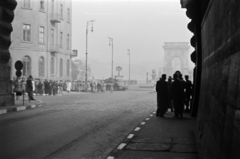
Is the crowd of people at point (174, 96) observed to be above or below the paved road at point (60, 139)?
above

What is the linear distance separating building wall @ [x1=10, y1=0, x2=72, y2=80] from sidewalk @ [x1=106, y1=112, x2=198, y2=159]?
110 ft

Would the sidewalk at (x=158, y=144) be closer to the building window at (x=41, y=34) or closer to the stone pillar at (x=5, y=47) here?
the stone pillar at (x=5, y=47)

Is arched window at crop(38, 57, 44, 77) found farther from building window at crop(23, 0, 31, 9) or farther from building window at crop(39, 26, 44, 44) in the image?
building window at crop(23, 0, 31, 9)

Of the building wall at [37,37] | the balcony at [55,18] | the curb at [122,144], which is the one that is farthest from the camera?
the balcony at [55,18]

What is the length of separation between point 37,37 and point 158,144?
38.4m

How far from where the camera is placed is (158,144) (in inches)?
293

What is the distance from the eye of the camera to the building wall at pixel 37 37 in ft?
136

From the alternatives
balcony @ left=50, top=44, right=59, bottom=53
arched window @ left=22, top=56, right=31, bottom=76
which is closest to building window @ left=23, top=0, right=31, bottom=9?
balcony @ left=50, top=44, right=59, bottom=53

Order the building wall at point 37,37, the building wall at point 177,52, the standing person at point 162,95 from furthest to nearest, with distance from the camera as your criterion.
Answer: the building wall at point 177,52, the building wall at point 37,37, the standing person at point 162,95

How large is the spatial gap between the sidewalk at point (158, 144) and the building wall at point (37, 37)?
110 ft

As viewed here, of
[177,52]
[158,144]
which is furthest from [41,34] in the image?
[177,52]

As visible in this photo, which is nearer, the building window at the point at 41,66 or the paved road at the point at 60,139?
the paved road at the point at 60,139

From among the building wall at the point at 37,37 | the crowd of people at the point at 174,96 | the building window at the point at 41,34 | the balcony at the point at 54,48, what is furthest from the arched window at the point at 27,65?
the crowd of people at the point at 174,96

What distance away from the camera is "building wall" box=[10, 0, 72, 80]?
41.6m
